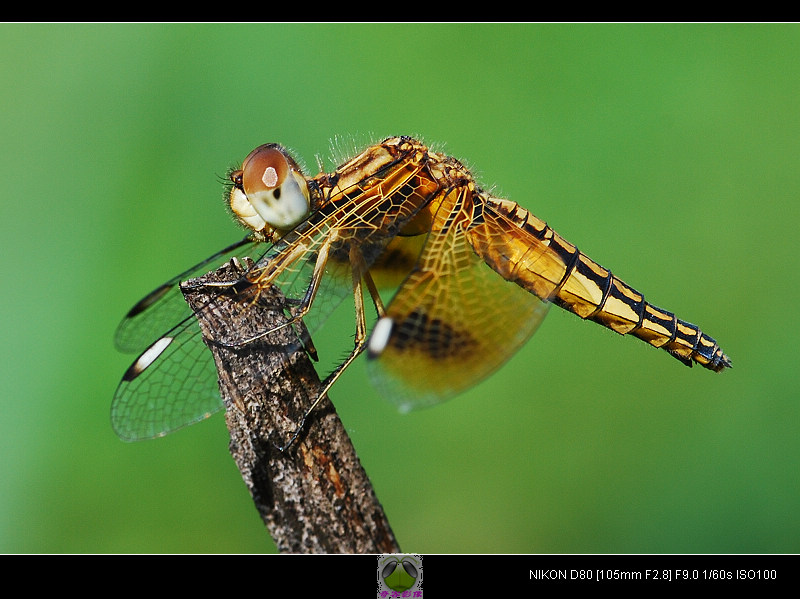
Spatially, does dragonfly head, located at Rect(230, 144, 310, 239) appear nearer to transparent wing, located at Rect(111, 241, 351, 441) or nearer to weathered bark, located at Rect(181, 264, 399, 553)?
transparent wing, located at Rect(111, 241, 351, 441)

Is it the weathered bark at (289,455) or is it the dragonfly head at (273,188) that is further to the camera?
the dragonfly head at (273,188)

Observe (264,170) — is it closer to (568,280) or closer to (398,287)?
(398,287)

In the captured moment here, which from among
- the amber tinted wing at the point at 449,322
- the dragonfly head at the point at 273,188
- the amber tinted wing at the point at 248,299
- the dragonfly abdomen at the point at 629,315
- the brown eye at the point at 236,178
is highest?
the brown eye at the point at 236,178

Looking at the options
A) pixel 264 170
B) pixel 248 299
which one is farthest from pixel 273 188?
pixel 248 299

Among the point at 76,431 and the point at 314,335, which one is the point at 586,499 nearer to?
the point at 314,335

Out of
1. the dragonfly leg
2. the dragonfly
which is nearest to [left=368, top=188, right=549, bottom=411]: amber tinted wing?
the dragonfly

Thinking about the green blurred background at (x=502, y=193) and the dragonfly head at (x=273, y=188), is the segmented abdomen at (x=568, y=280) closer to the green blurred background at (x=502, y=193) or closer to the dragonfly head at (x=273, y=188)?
the green blurred background at (x=502, y=193)

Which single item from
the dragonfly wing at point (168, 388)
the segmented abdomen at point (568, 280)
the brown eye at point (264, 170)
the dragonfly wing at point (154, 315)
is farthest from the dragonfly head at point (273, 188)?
the segmented abdomen at point (568, 280)
